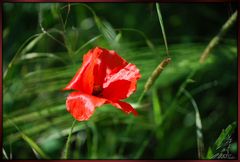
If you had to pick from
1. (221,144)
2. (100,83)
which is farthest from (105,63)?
(221,144)

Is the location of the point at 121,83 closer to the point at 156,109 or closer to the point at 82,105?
the point at 82,105

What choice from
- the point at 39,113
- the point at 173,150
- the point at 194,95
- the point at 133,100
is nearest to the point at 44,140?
the point at 39,113

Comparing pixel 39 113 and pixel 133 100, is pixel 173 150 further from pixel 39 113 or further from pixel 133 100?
pixel 39 113

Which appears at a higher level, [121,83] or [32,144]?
[121,83]

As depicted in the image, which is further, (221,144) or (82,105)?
(221,144)

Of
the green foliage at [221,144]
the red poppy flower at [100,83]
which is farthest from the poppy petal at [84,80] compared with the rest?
the green foliage at [221,144]

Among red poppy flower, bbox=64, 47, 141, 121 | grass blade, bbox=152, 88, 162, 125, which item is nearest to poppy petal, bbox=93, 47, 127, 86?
red poppy flower, bbox=64, 47, 141, 121

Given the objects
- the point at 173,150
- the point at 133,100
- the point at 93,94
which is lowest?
the point at 173,150
